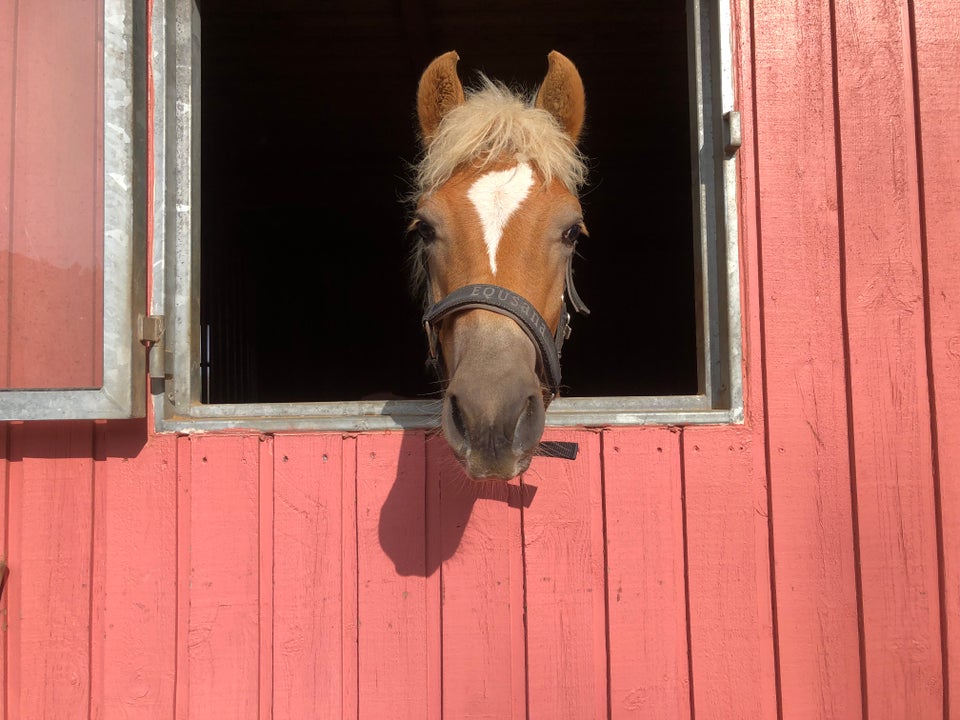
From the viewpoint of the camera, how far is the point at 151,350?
1.81 m

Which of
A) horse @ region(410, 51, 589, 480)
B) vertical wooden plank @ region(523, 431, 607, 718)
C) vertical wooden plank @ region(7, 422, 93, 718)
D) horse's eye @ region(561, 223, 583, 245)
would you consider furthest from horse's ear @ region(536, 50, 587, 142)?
vertical wooden plank @ region(7, 422, 93, 718)

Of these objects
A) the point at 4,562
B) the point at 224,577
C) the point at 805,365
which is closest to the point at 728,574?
the point at 805,365

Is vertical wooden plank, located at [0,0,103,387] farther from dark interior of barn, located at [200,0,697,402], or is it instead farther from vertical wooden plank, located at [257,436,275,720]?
dark interior of barn, located at [200,0,697,402]

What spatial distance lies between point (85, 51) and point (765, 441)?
7.49 feet

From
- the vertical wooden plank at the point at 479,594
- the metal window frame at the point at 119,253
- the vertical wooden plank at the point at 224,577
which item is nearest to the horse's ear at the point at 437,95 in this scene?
the metal window frame at the point at 119,253

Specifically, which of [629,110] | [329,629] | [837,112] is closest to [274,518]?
[329,629]

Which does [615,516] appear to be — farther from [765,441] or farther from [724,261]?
[724,261]

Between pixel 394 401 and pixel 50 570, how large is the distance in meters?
1.12

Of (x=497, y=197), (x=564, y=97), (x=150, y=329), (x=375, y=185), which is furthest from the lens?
(x=375, y=185)

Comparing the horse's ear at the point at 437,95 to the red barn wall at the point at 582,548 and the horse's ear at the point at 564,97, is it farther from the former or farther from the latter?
the red barn wall at the point at 582,548

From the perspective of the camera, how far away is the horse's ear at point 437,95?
202 cm

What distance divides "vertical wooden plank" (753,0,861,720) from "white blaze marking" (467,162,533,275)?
0.76m

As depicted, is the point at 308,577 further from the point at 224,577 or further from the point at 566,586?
the point at 566,586

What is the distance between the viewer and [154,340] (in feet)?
5.87
